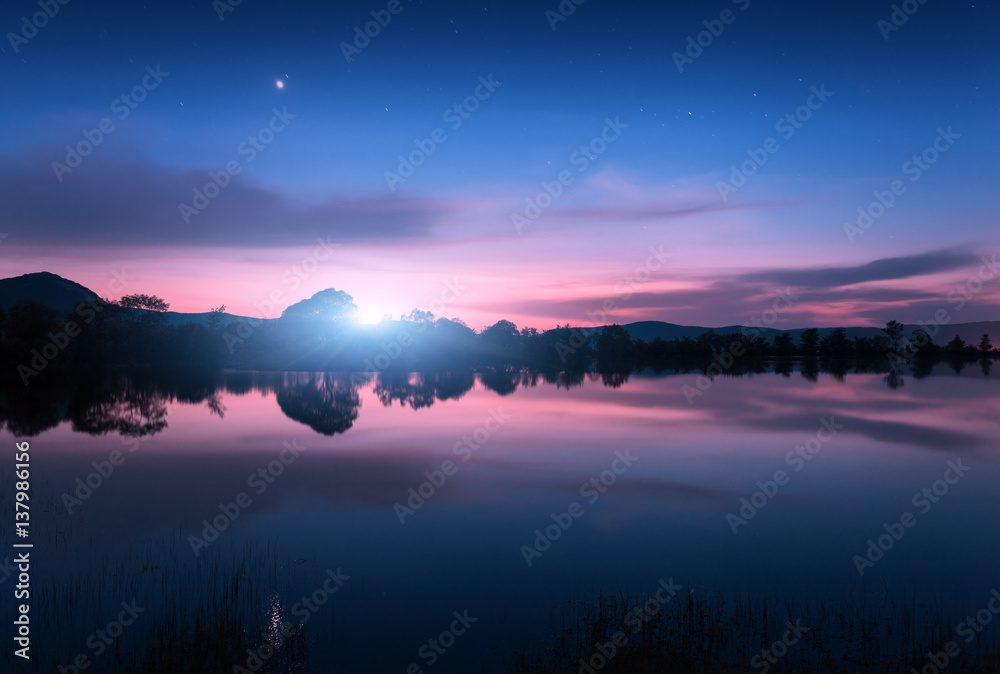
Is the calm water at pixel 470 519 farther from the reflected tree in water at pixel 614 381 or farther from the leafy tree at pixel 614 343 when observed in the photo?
the leafy tree at pixel 614 343

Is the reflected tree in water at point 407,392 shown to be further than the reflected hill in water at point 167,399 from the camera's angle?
Yes

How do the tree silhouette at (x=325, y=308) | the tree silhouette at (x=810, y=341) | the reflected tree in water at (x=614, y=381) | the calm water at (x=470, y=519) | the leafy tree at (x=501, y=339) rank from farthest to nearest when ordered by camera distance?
the tree silhouette at (x=810, y=341) → the leafy tree at (x=501, y=339) → the tree silhouette at (x=325, y=308) → the reflected tree in water at (x=614, y=381) → the calm water at (x=470, y=519)

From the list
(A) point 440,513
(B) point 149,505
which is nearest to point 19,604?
(B) point 149,505

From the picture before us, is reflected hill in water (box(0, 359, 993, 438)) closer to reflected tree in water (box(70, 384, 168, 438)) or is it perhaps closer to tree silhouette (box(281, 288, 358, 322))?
reflected tree in water (box(70, 384, 168, 438))

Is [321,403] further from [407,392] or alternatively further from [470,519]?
[470,519]

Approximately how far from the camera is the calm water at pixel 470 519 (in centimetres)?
1059

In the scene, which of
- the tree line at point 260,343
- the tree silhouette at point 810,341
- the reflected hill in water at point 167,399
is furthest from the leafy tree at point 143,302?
the tree silhouette at point 810,341

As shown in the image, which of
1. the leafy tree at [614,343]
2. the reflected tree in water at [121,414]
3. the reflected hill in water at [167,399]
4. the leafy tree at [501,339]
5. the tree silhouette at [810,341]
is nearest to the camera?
the reflected tree in water at [121,414]

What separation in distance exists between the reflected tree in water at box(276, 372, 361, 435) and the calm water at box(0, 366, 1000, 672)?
0.80 meters

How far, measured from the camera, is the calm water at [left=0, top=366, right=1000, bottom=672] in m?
10.6

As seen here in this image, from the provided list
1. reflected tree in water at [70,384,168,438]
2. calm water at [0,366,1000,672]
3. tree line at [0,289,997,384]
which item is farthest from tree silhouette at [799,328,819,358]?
reflected tree in water at [70,384,168,438]

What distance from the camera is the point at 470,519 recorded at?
16.8m

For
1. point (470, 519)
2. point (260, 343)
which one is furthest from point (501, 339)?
point (470, 519)

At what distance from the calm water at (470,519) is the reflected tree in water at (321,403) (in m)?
0.80
